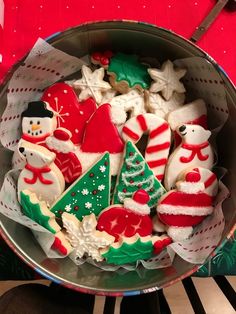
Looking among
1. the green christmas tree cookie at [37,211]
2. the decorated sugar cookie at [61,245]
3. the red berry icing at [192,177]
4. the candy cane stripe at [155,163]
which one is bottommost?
the decorated sugar cookie at [61,245]

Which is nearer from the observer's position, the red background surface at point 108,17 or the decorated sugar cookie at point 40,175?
the decorated sugar cookie at point 40,175

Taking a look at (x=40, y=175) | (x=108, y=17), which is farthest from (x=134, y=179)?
(x=108, y=17)

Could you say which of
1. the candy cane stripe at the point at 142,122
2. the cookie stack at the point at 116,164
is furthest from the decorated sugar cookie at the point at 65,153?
the candy cane stripe at the point at 142,122

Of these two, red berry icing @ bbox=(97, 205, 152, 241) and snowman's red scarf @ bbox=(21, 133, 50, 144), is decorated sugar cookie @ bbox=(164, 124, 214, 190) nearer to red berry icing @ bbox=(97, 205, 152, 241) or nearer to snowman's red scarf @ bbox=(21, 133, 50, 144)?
red berry icing @ bbox=(97, 205, 152, 241)

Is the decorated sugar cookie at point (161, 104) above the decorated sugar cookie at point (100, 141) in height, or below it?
above

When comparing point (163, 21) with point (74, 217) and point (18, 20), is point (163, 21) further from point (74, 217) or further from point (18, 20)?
point (74, 217)

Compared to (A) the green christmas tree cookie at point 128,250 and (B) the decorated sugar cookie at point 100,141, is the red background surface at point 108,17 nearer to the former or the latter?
(B) the decorated sugar cookie at point 100,141

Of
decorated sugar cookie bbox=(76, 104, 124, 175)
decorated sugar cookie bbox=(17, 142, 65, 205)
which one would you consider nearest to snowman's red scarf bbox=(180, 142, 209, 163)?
decorated sugar cookie bbox=(76, 104, 124, 175)
